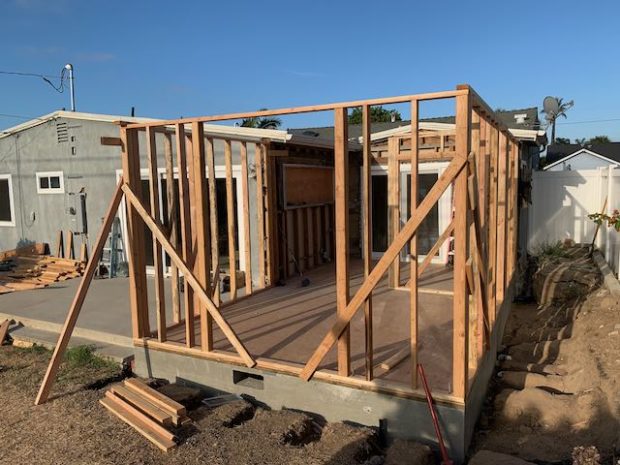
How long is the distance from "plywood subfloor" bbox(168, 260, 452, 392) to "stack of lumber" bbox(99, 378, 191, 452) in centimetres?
83

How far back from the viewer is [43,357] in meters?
6.45

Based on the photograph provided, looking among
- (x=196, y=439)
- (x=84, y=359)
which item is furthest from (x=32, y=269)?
(x=196, y=439)

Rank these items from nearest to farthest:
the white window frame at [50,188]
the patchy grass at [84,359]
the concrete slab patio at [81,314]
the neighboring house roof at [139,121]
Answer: the patchy grass at [84,359]
the concrete slab patio at [81,314]
the neighboring house roof at [139,121]
the white window frame at [50,188]

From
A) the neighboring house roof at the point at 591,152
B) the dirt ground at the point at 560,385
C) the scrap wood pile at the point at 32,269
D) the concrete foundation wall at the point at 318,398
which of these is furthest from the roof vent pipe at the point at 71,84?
the neighboring house roof at the point at 591,152

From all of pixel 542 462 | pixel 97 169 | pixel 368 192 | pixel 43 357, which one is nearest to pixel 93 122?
pixel 97 169

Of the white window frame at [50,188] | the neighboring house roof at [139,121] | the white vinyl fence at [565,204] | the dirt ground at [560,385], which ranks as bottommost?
the dirt ground at [560,385]

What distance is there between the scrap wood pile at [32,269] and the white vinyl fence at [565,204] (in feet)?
37.6

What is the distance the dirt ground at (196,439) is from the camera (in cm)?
373

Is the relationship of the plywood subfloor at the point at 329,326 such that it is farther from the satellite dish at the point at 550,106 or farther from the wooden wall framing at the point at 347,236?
the satellite dish at the point at 550,106

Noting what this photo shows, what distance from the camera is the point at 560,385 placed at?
16.4ft

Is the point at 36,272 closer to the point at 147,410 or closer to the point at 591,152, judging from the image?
the point at 147,410

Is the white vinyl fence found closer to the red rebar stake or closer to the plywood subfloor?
the plywood subfloor

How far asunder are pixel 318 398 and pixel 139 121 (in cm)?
703

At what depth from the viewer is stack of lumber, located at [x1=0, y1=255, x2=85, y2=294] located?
395 inches
